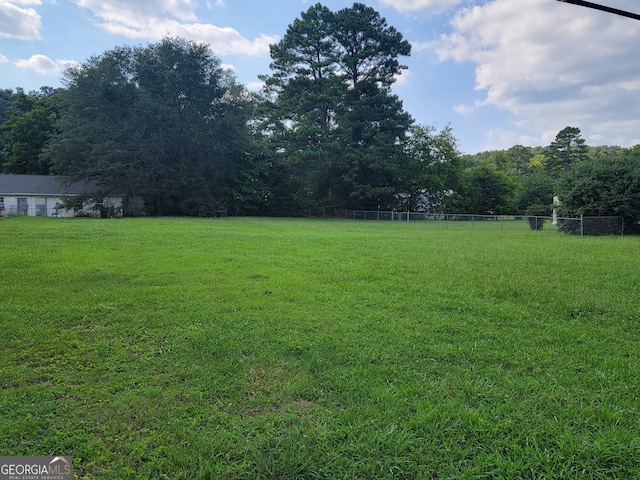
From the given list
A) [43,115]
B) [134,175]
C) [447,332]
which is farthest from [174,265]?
[43,115]

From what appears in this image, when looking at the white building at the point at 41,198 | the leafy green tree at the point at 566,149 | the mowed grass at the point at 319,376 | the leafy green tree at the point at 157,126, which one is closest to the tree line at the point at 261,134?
the leafy green tree at the point at 157,126

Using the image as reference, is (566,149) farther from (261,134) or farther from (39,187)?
(39,187)

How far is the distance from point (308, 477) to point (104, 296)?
384 centimetres

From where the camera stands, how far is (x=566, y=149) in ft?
161

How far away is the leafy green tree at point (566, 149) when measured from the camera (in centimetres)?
4762

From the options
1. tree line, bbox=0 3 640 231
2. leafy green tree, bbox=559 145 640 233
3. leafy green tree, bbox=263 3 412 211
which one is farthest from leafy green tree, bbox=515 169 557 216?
leafy green tree, bbox=559 145 640 233

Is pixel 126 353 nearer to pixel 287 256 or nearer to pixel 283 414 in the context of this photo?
pixel 283 414

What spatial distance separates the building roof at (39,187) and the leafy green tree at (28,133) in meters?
3.09

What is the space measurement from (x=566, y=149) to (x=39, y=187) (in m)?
56.2

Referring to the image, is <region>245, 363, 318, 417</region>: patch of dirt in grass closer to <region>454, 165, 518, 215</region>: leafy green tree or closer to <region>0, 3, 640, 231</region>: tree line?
<region>0, 3, 640, 231</region>: tree line

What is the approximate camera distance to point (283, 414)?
93.5 inches

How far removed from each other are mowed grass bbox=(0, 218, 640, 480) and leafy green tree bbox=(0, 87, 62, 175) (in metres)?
35.4

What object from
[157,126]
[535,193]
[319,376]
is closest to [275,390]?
[319,376]

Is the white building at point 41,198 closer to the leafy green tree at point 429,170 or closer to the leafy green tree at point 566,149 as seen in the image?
the leafy green tree at point 429,170
